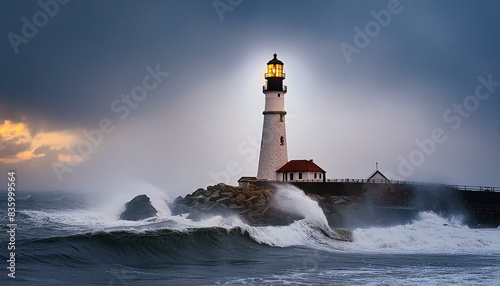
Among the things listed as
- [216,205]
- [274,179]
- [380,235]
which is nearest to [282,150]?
[274,179]

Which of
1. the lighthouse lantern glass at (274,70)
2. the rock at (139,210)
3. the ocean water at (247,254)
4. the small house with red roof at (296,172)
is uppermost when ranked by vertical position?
the lighthouse lantern glass at (274,70)

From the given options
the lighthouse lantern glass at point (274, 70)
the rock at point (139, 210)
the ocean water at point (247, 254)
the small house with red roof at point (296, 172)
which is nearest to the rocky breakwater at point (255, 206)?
the ocean water at point (247, 254)

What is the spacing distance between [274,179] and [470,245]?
12449mm

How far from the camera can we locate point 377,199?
33.7 m

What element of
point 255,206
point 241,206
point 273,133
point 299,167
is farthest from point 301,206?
point 273,133

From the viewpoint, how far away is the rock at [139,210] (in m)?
32.4

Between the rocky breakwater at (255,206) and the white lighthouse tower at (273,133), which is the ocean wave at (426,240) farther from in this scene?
A: the white lighthouse tower at (273,133)

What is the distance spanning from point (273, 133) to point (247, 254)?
1418cm

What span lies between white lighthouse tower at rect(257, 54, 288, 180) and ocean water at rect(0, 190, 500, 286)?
5.51 m

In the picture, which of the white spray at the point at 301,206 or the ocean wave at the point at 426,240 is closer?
the ocean wave at the point at 426,240

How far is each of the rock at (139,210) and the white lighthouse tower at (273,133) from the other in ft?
20.0

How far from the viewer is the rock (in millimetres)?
32438

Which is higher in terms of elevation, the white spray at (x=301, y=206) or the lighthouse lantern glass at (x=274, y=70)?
the lighthouse lantern glass at (x=274, y=70)

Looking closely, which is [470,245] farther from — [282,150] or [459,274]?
[282,150]
